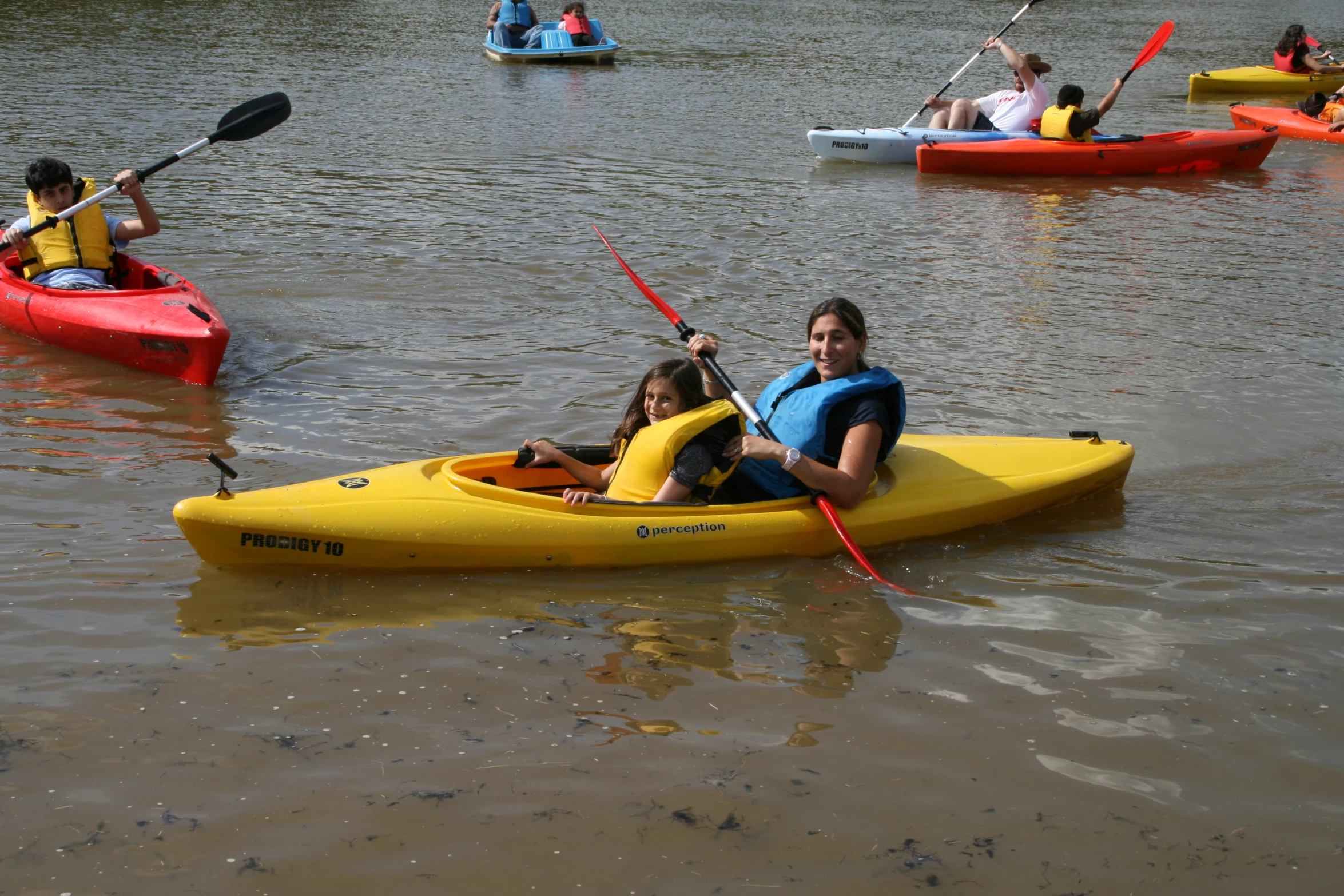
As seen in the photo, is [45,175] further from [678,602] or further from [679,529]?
[678,602]

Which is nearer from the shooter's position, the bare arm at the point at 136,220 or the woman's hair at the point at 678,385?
the woman's hair at the point at 678,385

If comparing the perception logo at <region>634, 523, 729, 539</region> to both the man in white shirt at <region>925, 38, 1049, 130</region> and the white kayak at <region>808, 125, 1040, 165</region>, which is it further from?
the man in white shirt at <region>925, 38, 1049, 130</region>

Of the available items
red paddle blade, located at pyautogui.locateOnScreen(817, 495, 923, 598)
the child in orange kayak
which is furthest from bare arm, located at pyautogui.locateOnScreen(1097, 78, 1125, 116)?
red paddle blade, located at pyautogui.locateOnScreen(817, 495, 923, 598)

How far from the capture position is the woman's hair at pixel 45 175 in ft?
19.0

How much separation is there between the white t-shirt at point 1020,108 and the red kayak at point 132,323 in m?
7.98

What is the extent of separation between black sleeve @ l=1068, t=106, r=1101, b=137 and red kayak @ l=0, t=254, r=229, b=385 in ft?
25.6

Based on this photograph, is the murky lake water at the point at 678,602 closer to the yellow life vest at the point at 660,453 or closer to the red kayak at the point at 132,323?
the red kayak at the point at 132,323

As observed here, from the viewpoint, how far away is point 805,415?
3.86 metres

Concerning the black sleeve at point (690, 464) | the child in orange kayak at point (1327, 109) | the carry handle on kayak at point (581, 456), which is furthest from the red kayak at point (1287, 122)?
the black sleeve at point (690, 464)

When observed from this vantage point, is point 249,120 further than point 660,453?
Yes

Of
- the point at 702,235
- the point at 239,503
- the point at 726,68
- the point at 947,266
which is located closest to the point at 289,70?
the point at 726,68

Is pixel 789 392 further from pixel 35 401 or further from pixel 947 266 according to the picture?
pixel 947 266

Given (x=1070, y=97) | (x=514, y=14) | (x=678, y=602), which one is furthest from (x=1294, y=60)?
(x=678, y=602)

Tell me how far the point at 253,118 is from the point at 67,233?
3.72 ft
